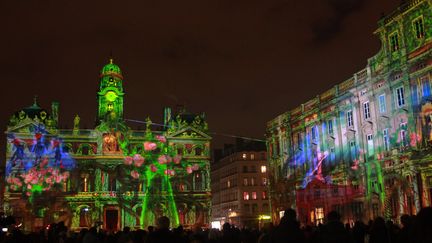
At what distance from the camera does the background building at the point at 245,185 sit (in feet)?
302

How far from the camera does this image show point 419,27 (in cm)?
3794

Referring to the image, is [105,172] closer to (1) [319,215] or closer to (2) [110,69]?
(2) [110,69]

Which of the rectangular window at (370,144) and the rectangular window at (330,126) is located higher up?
the rectangular window at (330,126)

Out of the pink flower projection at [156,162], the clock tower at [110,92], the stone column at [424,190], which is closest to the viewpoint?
the stone column at [424,190]

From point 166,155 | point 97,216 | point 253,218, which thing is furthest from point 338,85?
point 253,218

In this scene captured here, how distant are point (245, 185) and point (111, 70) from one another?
34432mm

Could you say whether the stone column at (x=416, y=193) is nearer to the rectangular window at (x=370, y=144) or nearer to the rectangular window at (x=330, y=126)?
the rectangular window at (x=370, y=144)

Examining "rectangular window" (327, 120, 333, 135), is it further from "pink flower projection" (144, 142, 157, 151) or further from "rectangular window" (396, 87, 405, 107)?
"pink flower projection" (144, 142, 157, 151)

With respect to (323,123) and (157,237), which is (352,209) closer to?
(323,123)

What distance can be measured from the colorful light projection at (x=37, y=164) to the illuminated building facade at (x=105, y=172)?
126 millimetres

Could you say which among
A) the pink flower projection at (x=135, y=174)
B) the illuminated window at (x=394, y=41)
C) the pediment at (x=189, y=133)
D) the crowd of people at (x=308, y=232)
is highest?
the illuminated window at (x=394, y=41)

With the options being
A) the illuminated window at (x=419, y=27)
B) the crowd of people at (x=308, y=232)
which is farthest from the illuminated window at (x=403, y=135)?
the crowd of people at (x=308, y=232)

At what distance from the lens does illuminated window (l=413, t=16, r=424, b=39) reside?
37.6 meters

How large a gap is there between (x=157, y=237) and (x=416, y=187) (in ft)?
108
